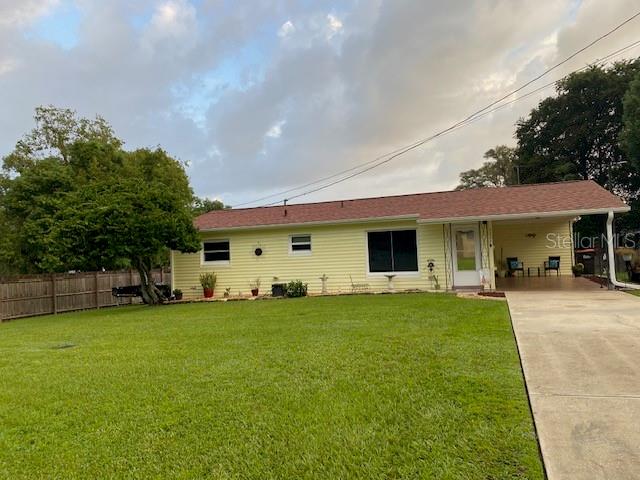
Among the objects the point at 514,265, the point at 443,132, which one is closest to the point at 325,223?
the point at 443,132

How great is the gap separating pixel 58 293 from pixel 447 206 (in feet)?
46.8

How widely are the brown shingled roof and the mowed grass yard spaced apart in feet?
22.5

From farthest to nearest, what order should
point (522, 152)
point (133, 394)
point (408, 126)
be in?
point (522, 152)
point (408, 126)
point (133, 394)

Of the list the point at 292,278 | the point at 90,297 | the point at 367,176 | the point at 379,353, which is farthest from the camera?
the point at 367,176

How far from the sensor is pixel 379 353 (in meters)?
5.79

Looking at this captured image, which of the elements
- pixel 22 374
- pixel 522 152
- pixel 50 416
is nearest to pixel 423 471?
pixel 50 416

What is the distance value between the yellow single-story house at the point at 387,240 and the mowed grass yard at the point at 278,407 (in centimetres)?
685

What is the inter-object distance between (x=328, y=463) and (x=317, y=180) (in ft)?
72.1

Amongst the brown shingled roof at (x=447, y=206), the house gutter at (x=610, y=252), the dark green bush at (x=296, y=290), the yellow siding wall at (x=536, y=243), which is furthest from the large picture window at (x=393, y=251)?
the house gutter at (x=610, y=252)

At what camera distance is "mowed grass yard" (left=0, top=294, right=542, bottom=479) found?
302cm

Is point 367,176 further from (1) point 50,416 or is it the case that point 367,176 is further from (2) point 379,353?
(1) point 50,416

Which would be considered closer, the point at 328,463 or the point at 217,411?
the point at 328,463

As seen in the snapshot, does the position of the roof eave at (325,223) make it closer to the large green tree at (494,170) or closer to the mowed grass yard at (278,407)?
the mowed grass yard at (278,407)

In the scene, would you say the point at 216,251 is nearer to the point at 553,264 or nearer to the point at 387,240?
the point at 387,240
